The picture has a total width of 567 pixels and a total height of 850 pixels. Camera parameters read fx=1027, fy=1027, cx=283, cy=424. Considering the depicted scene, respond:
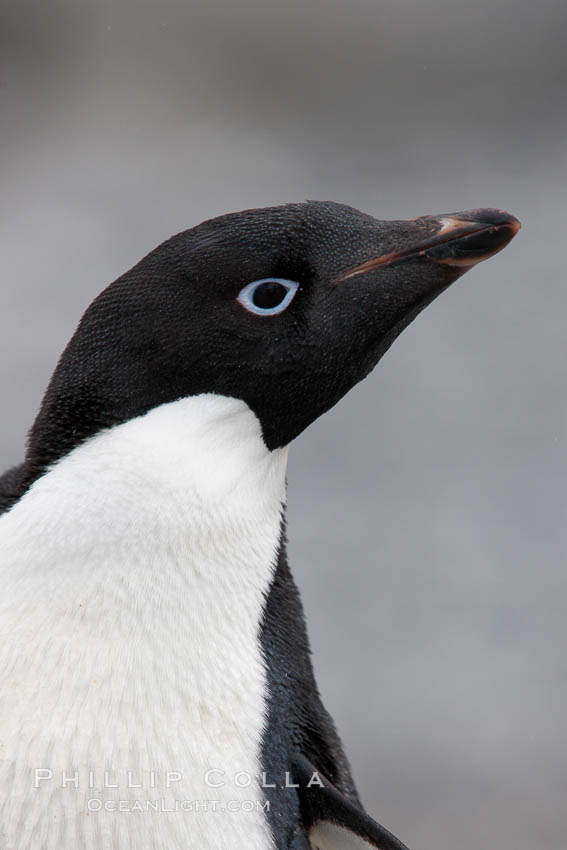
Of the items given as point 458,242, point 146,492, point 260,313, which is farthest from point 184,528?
point 458,242

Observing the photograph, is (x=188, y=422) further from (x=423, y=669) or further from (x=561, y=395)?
(x=561, y=395)

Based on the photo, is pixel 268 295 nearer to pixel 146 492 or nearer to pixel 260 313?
pixel 260 313

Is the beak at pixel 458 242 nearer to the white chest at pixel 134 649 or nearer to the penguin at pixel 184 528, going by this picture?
the penguin at pixel 184 528

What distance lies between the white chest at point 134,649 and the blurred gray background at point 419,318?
1.39 meters

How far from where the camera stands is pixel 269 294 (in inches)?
27.2

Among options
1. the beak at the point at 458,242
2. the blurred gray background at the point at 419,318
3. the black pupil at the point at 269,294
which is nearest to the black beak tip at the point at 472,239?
the beak at the point at 458,242

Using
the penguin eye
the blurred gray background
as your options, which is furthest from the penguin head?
the blurred gray background

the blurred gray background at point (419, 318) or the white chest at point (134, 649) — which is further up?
the blurred gray background at point (419, 318)

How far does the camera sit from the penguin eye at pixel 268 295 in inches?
26.9

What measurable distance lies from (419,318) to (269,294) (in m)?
1.90

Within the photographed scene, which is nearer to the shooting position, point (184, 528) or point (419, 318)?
point (184, 528)

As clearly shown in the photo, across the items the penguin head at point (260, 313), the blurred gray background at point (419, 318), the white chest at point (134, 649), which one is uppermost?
the blurred gray background at point (419, 318)

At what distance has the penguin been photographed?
65 centimetres

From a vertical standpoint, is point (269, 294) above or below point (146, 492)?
above
